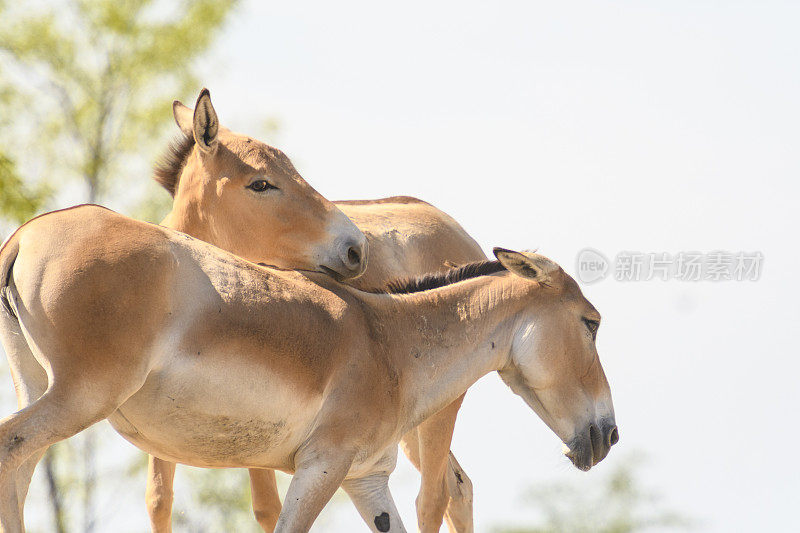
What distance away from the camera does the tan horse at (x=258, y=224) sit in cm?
666

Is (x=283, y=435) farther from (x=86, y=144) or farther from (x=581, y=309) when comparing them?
(x=86, y=144)

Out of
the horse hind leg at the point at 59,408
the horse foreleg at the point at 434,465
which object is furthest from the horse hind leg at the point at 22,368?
the horse foreleg at the point at 434,465

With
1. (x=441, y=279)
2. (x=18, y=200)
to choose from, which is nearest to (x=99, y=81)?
(x=18, y=200)

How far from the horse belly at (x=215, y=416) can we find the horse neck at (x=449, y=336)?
0.80 metres

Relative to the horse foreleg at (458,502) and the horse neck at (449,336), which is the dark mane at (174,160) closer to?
the horse neck at (449,336)

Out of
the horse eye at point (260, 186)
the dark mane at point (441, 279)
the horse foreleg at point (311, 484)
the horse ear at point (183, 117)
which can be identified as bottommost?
the horse foreleg at point (311, 484)

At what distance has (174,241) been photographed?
514 cm

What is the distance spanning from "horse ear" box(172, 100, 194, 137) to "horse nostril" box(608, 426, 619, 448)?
11.8 ft

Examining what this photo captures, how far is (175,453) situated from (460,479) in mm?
3806

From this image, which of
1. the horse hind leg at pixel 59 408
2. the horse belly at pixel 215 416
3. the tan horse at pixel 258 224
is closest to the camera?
the horse hind leg at pixel 59 408

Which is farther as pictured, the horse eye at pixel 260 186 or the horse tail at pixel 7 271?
the horse eye at pixel 260 186

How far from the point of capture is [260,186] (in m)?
6.73

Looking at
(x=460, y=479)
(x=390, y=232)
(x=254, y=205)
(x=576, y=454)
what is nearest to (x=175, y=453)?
(x=254, y=205)

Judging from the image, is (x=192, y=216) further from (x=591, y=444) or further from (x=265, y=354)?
(x=591, y=444)
